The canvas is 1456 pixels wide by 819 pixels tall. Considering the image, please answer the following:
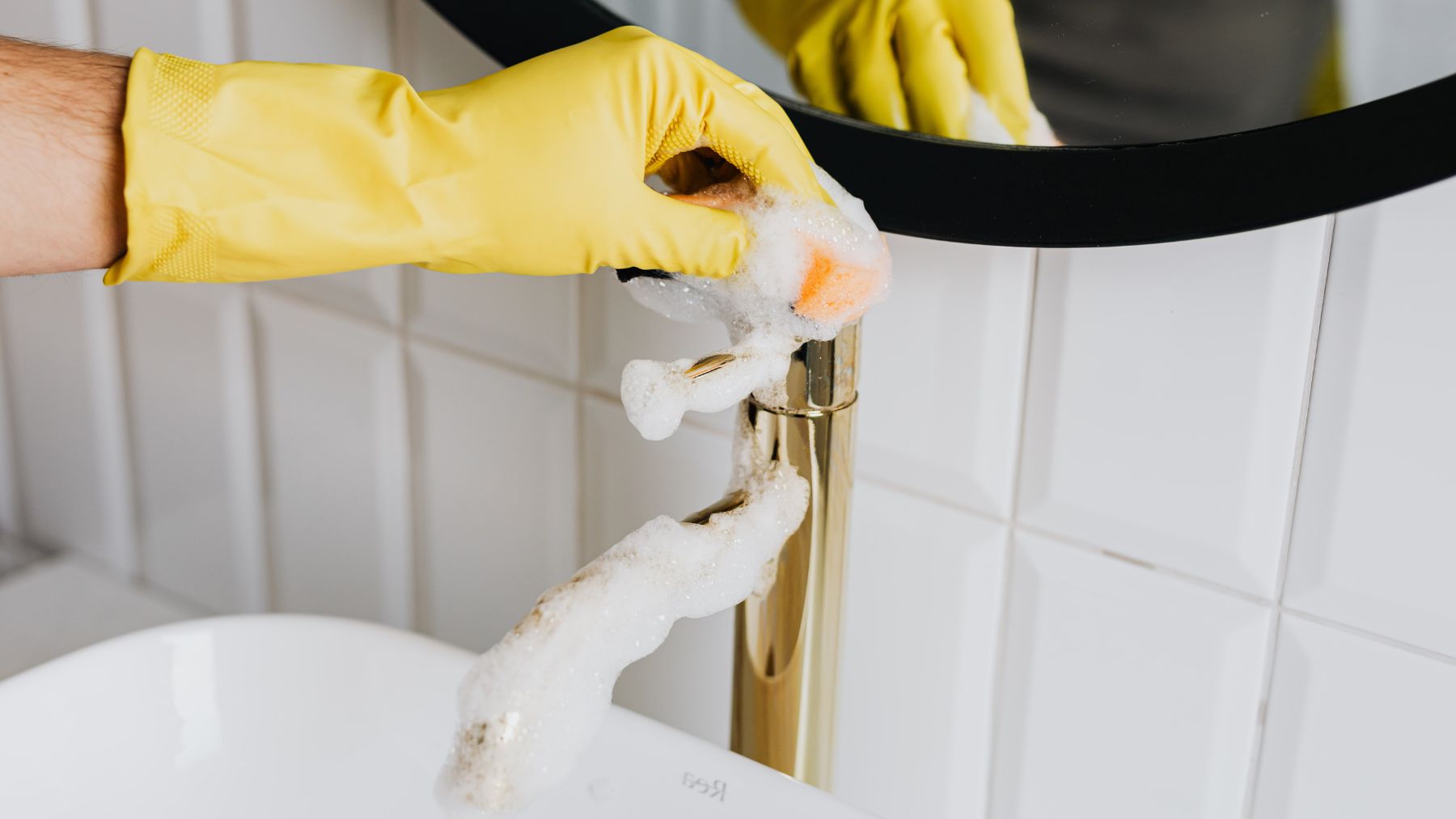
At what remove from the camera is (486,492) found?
0.82 metres

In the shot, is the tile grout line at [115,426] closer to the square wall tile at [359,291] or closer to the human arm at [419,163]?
the square wall tile at [359,291]

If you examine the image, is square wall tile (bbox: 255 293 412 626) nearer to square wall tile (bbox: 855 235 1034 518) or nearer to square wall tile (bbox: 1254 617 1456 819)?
square wall tile (bbox: 855 235 1034 518)

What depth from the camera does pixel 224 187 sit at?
16.9 inches

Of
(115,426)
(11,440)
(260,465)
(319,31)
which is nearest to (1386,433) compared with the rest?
(319,31)

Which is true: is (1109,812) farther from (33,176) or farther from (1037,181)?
(33,176)

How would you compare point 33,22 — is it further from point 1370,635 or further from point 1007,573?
point 1370,635

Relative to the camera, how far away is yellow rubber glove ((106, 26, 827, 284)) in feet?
1.40

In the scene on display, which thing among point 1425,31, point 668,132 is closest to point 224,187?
point 668,132

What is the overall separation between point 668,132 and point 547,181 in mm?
52

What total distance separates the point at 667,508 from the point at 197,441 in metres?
0.44

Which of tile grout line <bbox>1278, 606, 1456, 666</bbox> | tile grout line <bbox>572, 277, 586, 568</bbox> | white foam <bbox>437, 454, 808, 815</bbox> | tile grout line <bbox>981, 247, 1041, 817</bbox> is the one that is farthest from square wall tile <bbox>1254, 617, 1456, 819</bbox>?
tile grout line <bbox>572, 277, 586, 568</bbox>

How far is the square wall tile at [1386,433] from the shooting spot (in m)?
0.48

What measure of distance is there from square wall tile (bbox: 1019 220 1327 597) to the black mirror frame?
40 mm

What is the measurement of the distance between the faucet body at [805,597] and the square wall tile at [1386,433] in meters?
0.19
